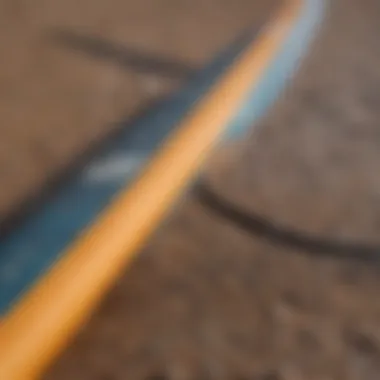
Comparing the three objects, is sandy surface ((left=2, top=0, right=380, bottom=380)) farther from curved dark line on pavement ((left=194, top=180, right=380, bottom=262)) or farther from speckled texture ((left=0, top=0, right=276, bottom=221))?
speckled texture ((left=0, top=0, right=276, bottom=221))

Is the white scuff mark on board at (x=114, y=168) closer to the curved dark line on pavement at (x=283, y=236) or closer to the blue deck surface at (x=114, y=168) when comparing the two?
the blue deck surface at (x=114, y=168)

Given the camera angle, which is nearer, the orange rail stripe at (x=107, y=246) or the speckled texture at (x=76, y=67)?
the orange rail stripe at (x=107, y=246)

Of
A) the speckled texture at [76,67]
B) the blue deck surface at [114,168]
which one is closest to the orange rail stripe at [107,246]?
the blue deck surface at [114,168]

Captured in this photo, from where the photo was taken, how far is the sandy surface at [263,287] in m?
0.50

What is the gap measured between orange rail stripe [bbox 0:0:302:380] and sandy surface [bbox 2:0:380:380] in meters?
0.04

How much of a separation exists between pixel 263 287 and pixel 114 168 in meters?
0.13

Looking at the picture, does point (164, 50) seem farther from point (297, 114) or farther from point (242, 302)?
point (242, 302)

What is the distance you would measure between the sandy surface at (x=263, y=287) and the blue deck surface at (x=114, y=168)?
0.04 metres

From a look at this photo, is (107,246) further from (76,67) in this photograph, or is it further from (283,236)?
(76,67)

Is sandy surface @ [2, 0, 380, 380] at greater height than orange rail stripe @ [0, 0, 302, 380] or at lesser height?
lesser

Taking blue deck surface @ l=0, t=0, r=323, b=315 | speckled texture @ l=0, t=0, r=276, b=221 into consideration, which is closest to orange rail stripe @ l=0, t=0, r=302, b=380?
blue deck surface @ l=0, t=0, r=323, b=315

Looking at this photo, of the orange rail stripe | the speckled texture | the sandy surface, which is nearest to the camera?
the orange rail stripe

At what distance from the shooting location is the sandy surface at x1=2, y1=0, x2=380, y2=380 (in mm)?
503

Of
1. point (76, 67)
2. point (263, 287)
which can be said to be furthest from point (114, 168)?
point (76, 67)
